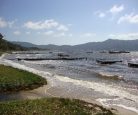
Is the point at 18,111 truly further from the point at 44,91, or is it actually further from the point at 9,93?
the point at 44,91

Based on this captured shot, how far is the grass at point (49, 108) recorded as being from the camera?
54.2 ft

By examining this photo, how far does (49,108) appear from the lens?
17.6 meters

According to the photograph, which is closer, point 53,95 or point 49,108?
point 49,108

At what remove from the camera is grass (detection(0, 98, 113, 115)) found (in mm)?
16516

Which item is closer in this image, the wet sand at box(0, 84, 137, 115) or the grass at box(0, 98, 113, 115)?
the grass at box(0, 98, 113, 115)

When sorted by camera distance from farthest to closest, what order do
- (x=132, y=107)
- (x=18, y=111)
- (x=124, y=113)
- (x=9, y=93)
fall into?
(x=9, y=93) → (x=132, y=107) → (x=124, y=113) → (x=18, y=111)

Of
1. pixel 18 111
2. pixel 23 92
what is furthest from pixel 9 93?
pixel 18 111

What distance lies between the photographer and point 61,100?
1986cm

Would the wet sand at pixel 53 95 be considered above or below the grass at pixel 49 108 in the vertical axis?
below

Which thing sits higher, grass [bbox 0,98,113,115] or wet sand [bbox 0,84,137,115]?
grass [bbox 0,98,113,115]

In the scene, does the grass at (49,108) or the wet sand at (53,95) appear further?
the wet sand at (53,95)

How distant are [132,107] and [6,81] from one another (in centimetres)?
1303

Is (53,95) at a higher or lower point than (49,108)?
lower

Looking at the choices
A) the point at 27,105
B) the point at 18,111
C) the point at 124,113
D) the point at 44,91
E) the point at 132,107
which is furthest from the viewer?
the point at 44,91
